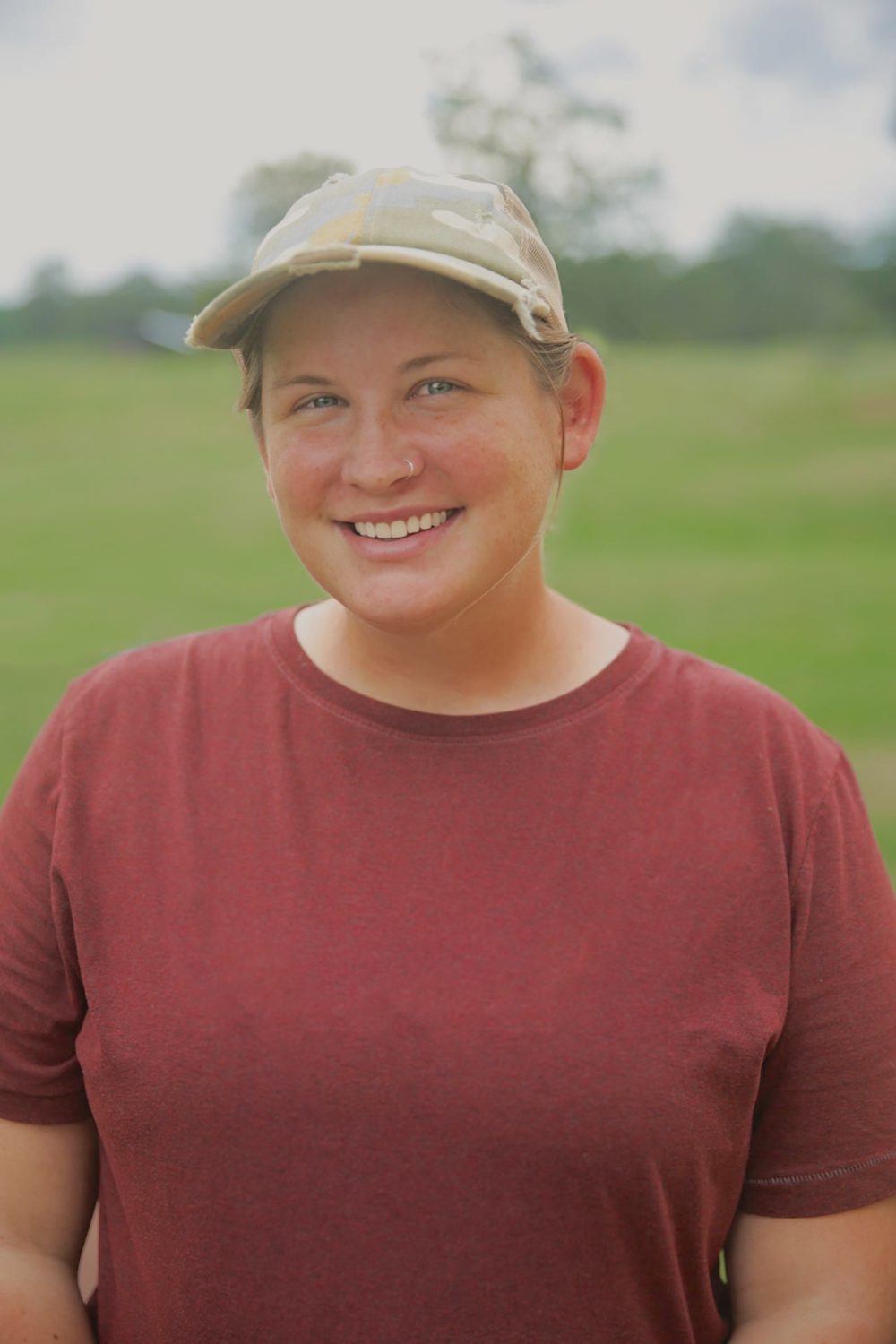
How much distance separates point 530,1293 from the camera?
5.01 ft

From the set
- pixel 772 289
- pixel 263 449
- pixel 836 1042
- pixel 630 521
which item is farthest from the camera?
pixel 772 289

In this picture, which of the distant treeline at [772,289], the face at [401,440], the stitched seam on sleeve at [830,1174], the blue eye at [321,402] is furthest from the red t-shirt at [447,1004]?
the distant treeline at [772,289]

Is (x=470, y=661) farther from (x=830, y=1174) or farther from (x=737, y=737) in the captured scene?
(x=830, y=1174)

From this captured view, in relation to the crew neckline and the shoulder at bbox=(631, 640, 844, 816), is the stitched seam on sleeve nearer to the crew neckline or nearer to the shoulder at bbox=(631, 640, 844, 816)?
the shoulder at bbox=(631, 640, 844, 816)

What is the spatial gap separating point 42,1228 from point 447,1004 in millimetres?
572

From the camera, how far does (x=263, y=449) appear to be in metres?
1.69

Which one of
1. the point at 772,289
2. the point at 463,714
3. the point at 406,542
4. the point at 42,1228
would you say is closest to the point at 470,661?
the point at 463,714

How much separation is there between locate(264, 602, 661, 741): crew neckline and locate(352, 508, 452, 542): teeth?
0.77ft

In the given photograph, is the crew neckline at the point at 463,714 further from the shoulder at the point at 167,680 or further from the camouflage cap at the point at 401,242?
the camouflage cap at the point at 401,242

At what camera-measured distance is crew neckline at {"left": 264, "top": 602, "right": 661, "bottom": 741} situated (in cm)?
169

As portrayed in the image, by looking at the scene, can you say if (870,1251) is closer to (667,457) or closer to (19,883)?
(19,883)

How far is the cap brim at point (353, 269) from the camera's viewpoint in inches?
57.3

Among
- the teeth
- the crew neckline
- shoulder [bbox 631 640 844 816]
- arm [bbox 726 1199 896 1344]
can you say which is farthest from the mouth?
arm [bbox 726 1199 896 1344]

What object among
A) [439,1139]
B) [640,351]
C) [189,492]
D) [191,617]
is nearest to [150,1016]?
[439,1139]
